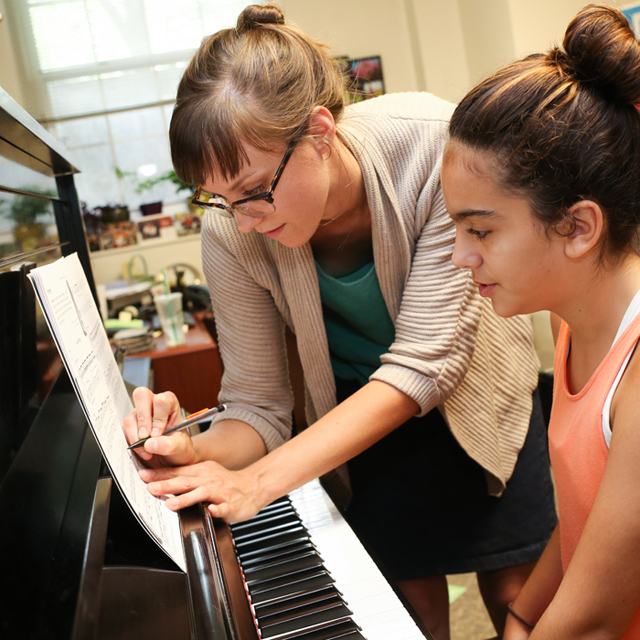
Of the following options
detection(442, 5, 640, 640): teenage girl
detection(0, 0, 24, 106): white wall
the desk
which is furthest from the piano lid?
detection(0, 0, 24, 106): white wall

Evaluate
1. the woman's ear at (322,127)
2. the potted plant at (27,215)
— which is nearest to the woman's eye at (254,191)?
the woman's ear at (322,127)

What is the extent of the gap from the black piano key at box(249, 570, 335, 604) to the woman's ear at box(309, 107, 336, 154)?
2.08 ft

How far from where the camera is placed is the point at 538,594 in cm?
100

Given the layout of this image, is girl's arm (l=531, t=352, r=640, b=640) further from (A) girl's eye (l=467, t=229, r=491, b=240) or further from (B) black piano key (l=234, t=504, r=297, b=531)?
(B) black piano key (l=234, t=504, r=297, b=531)

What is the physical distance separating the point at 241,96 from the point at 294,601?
683 millimetres

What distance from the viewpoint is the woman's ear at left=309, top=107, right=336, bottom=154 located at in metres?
1.00

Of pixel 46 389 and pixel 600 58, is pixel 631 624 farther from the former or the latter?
pixel 46 389

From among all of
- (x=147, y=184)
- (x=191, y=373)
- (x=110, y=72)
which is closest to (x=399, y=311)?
(x=191, y=373)

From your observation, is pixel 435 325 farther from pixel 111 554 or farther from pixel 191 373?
pixel 191 373

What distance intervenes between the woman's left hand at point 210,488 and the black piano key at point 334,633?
0.20m

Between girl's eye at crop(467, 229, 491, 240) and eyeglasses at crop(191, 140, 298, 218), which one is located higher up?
eyeglasses at crop(191, 140, 298, 218)

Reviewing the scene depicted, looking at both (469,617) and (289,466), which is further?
(469,617)

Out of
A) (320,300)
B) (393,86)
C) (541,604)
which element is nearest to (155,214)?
(393,86)

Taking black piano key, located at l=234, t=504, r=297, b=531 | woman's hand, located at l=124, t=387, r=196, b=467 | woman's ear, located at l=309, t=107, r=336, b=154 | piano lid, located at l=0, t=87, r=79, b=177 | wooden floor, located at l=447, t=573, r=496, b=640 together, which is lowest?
wooden floor, located at l=447, t=573, r=496, b=640
